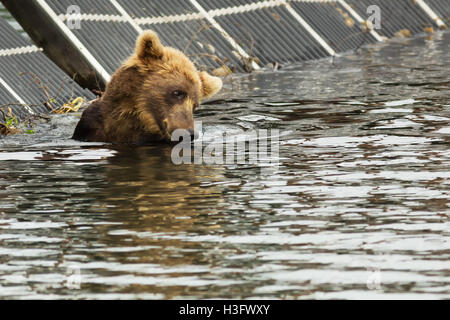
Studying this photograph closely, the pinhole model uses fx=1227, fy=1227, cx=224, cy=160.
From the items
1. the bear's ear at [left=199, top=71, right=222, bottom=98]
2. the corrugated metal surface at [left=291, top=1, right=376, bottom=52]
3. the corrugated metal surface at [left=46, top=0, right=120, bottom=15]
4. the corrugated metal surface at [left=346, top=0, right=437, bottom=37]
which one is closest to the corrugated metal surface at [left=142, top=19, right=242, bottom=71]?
the corrugated metal surface at [left=46, top=0, right=120, bottom=15]

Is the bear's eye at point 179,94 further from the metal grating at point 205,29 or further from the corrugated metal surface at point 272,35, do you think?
the corrugated metal surface at point 272,35

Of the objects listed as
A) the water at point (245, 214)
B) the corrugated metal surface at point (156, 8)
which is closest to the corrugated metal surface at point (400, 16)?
the corrugated metal surface at point (156, 8)

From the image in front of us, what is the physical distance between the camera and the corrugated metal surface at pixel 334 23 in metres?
18.3

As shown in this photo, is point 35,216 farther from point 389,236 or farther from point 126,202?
point 389,236

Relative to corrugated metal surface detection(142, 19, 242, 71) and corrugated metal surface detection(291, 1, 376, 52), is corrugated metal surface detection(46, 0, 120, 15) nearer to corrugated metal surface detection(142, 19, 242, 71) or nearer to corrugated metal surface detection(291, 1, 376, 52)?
corrugated metal surface detection(142, 19, 242, 71)

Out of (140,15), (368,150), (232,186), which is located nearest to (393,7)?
(140,15)

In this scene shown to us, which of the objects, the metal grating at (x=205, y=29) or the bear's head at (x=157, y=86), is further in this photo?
the metal grating at (x=205, y=29)

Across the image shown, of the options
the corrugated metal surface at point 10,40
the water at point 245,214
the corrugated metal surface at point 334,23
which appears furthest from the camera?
the corrugated metal surface at point 334,23

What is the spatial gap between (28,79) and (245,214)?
7256mm

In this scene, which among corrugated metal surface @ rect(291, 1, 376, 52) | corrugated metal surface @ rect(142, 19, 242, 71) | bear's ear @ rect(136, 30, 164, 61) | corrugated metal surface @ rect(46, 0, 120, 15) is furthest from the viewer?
corrugated metal surface @ rect(291, 1, 376, 52)

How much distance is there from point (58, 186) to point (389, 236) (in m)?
2.79

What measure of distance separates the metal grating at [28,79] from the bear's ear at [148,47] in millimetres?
2781

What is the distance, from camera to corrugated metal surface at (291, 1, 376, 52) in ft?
60.0

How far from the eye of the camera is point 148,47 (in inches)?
407
